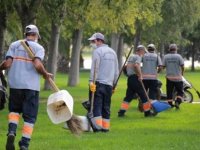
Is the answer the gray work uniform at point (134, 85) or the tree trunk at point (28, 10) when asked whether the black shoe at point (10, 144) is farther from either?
the tree trunk at point (28, 10)

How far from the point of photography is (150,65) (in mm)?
19000

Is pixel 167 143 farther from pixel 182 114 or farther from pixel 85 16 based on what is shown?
pixel 85 16

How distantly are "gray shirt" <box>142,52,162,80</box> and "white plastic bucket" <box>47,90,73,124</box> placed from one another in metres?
8.25

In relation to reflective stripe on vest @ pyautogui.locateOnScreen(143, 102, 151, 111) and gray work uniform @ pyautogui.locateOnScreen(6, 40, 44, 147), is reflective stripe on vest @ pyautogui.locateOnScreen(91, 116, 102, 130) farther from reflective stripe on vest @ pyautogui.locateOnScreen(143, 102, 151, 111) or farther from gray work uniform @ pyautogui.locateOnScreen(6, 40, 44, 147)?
reflective stripe on vest @ pyautogui.locateOnScreen(143, 102, 151, 111)

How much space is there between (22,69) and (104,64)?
11.4 feet

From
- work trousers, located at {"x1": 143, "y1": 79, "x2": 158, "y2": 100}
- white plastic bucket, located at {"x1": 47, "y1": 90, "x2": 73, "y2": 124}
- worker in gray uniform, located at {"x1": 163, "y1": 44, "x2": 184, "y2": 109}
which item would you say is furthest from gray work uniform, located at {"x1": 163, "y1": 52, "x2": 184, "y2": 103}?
white plastic bucket, located at {"x1": 47, "y1": 90, "x2": 73, "y2": 124}

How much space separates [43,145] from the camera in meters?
11.5

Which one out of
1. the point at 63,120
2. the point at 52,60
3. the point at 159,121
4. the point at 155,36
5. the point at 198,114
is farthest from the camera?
the point at 155,36

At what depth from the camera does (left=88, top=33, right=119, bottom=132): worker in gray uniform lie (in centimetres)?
1373

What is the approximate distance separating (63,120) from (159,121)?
622cm

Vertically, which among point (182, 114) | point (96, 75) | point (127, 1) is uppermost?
point (127, 1)

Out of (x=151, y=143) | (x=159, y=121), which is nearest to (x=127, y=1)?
(x=159, y=121)

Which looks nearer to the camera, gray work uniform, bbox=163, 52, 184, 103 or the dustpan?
the dustpan

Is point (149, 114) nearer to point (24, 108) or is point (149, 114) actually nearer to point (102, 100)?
point (102, 100)
